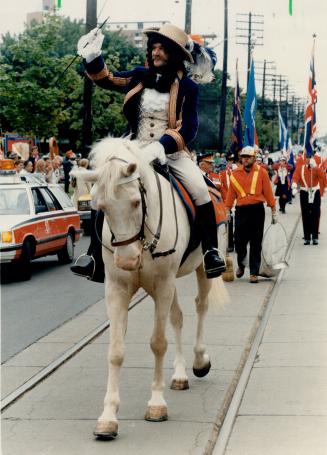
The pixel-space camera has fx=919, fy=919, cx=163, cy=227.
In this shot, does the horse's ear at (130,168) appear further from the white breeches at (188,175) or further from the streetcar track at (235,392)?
the streetcar track at (235,392)

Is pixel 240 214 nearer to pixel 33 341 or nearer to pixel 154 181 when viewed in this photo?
pixel 33 341

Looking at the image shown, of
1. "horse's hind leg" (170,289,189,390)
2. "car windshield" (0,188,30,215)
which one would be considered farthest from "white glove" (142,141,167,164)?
"car windshield" (0,188,30,215)

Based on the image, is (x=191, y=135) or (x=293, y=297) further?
(x=293, y=297)

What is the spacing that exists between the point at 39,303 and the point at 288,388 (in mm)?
5794

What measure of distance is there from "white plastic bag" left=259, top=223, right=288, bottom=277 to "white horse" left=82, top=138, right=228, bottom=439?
7.09m

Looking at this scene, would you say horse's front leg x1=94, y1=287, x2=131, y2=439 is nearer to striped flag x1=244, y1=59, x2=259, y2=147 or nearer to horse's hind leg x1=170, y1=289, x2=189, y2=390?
horse's hind leg x1=170, y1=289, x2=189, y2=390

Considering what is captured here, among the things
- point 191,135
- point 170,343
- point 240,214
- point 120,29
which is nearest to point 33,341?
point 170,343

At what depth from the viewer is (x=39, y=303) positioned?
12.2 metres

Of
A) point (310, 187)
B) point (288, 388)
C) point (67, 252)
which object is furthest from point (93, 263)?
point (310, 187)

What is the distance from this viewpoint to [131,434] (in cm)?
595

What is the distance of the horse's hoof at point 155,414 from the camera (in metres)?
6.22

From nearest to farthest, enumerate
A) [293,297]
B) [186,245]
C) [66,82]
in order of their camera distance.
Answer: [186,245] < [293,297] < [66,82]

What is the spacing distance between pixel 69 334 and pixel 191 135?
3.45m

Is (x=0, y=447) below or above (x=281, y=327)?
above
